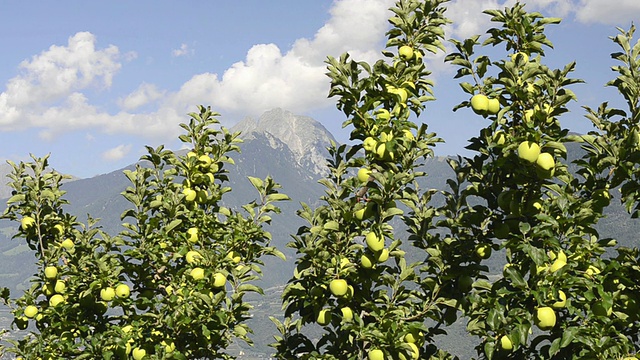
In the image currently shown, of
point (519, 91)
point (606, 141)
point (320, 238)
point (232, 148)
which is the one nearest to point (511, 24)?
point (519, 91)

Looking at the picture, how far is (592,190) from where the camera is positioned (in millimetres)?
7254

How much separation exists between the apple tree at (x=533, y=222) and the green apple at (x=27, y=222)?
22.9 ft

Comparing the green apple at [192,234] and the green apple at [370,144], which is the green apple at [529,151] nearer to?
the green apple at [370,144]

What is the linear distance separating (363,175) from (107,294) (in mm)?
4376

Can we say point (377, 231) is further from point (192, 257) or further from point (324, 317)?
point (192, 257)

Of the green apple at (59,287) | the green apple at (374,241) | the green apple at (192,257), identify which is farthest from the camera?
the green apple at (59,287)

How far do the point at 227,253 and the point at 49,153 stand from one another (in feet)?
12.7

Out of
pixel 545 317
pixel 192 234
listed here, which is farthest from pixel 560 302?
pixel 192 234

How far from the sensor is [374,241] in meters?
7.16

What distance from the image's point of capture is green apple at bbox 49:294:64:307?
10.1 meters

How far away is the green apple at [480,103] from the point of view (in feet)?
23.7

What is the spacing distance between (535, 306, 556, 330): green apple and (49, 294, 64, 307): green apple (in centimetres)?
749

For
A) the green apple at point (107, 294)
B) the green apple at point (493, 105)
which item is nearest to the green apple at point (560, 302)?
the green apple at point (493, 105)

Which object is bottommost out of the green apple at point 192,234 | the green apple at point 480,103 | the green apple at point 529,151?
the green apple at point 192,234
